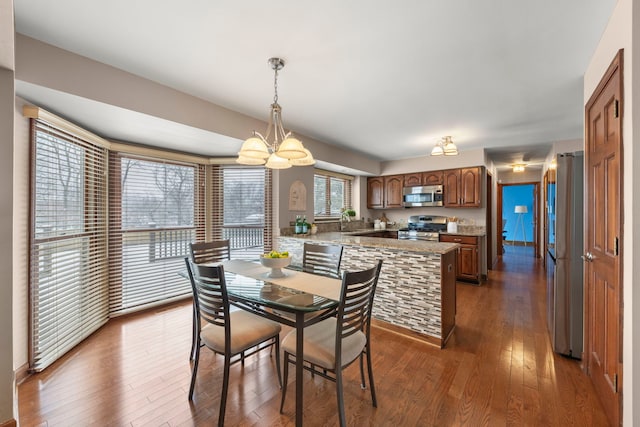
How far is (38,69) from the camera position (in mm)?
1759

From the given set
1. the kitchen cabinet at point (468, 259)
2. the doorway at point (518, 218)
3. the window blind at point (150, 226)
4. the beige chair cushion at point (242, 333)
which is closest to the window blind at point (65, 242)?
the window blind at point (150, 226)

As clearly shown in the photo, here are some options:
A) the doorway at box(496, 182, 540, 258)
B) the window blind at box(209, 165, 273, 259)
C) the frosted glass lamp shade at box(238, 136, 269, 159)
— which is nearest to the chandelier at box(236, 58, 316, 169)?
the frosted glass lamp shade at box(238, 136, 269, 159)

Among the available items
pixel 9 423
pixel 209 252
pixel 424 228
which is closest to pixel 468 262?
pixel 424 228

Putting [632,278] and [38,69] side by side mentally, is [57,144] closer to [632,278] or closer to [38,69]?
[38,69]

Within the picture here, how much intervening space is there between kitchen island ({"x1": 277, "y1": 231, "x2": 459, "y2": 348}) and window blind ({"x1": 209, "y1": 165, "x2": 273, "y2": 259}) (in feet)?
4.78

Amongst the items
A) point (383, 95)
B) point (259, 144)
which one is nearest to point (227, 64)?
point (259, 144)

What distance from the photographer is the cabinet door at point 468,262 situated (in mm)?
4477

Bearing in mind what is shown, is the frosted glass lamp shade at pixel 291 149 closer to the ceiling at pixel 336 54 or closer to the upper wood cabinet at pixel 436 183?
the ceiling at pixel 336 54

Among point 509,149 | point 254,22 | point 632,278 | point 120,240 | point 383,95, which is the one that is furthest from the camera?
point 509,149

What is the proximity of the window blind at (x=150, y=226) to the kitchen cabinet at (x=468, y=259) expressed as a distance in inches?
173

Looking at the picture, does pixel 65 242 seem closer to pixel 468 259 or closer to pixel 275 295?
pixel 275 295

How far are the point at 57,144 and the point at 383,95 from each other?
3.05 meters

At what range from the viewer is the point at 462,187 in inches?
191

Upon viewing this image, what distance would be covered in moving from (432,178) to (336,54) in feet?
13.2
